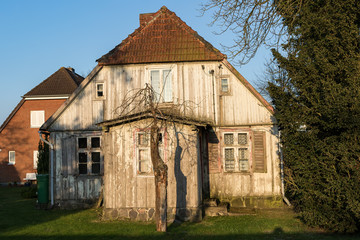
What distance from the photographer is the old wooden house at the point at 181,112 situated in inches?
552

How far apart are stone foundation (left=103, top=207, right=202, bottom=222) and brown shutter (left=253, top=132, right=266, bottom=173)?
10.5ft

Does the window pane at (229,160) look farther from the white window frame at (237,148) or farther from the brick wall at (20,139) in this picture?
the brick wall at (20,139)

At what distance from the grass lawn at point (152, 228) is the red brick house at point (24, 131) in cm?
1844

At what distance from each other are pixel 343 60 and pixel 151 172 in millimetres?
6574

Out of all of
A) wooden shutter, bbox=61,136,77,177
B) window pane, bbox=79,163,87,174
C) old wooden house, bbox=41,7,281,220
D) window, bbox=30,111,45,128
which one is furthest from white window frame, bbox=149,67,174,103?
window, bbox=30,111,45,128

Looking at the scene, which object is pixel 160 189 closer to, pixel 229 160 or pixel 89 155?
pixel 229 160

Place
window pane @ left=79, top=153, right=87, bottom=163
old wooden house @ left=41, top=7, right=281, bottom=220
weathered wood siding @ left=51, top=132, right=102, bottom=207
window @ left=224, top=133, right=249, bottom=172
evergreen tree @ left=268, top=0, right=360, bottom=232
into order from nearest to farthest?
evergreen tree @ left=268, top=0, right=360, bottom=232 < old wooden house @ left=41, top=7, right=281, bottom=220 < window @ left=224, top=133, right=249, bottom=172 < weathered wood siding @ left=51, top=132, right=102, bottom=207 < window pane @ left=79, top=153, right=87, bottom=163

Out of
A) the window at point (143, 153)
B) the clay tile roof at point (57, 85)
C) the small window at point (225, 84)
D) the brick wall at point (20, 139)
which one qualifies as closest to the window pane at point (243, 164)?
the small window at point (225, 84)

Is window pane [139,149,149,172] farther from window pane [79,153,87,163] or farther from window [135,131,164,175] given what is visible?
window pane [79,153,87,163]

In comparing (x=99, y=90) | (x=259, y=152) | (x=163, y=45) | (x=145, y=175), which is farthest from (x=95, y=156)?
(x=259, y=152)

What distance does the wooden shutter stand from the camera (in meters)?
14.9

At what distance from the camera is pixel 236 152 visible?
14.2m

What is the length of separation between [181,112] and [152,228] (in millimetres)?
4979

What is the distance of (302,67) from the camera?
1025cm
